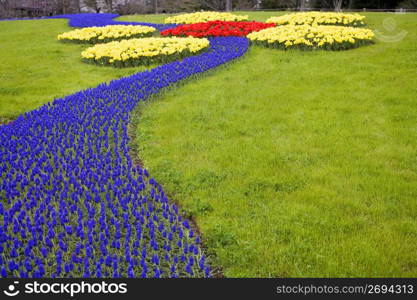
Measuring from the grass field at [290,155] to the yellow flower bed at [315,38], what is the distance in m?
1.45

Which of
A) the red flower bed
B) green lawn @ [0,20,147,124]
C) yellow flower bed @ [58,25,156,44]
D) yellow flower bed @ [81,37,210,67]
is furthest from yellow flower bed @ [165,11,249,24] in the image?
yellow flower bed @ [81,37,210,67]

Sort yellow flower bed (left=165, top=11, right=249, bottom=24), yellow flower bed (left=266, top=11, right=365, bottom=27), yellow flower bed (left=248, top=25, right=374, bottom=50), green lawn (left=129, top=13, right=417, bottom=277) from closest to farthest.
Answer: green lawn (left=129, top=13, right=417, bottom=277)
yellow flower bed (left=248, top=25, right=374, bottom=50)
yellow flower bed (left=266, top=11, right=365, bottom=27)
yellow flower bed (left=165, top=11, right=249, bottom=24)

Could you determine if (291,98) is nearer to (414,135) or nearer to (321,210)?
(414,135)

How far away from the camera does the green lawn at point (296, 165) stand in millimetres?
4746

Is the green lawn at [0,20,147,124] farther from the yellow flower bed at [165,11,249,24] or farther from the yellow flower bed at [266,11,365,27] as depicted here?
the yellow flower bed at [266,11,365,27]

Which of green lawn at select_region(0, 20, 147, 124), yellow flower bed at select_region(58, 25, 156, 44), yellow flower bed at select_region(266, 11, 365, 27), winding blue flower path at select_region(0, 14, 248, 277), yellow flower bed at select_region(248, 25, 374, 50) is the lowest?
winding blue flower path at select_region(0, 14, 248, 277)

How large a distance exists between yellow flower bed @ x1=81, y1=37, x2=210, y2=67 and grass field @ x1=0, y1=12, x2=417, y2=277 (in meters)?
0.91

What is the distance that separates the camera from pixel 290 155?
723cm

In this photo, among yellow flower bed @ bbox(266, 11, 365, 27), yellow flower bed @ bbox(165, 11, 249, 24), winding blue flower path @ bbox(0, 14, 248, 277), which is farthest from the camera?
yellow flower bed @ bbox(165, 11, 249, 24)

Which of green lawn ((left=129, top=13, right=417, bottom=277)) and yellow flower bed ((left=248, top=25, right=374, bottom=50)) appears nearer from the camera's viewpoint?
green lawn ((left=129, top=13, right=417, bottom=277))

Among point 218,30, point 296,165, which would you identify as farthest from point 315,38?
point 296,165

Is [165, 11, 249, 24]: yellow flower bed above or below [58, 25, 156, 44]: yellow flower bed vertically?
above

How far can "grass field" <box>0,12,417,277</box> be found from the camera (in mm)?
4793

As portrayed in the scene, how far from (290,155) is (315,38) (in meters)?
10.4
